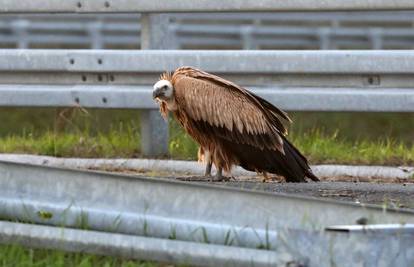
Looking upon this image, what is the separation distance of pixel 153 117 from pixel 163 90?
51.3 inches

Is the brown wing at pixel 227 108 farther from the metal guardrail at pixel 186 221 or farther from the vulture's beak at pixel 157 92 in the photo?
the metal guardrail at pixel 186 221

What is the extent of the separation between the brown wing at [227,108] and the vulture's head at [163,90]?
0.04 m

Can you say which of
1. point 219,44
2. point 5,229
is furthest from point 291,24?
point 5,229

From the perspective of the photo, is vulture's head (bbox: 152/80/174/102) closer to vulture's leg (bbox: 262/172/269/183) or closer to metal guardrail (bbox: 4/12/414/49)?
vulture's leg (bbox: 262/172/269/183)

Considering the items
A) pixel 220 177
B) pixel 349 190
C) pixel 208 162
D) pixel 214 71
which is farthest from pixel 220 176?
pixel 214 71

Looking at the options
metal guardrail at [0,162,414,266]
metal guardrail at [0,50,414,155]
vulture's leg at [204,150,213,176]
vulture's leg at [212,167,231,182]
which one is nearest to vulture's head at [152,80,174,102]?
vulture's leg at [204,150,213,176]

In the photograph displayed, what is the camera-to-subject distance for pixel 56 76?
343 inches

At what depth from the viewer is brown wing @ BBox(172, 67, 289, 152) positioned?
7.54 meters

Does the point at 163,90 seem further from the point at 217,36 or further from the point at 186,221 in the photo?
the point at 217,36

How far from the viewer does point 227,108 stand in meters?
7.56

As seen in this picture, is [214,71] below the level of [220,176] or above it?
above

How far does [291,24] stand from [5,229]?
2848cm

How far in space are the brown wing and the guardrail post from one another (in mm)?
1197

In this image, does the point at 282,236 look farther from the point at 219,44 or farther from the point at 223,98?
the point at 219,44
